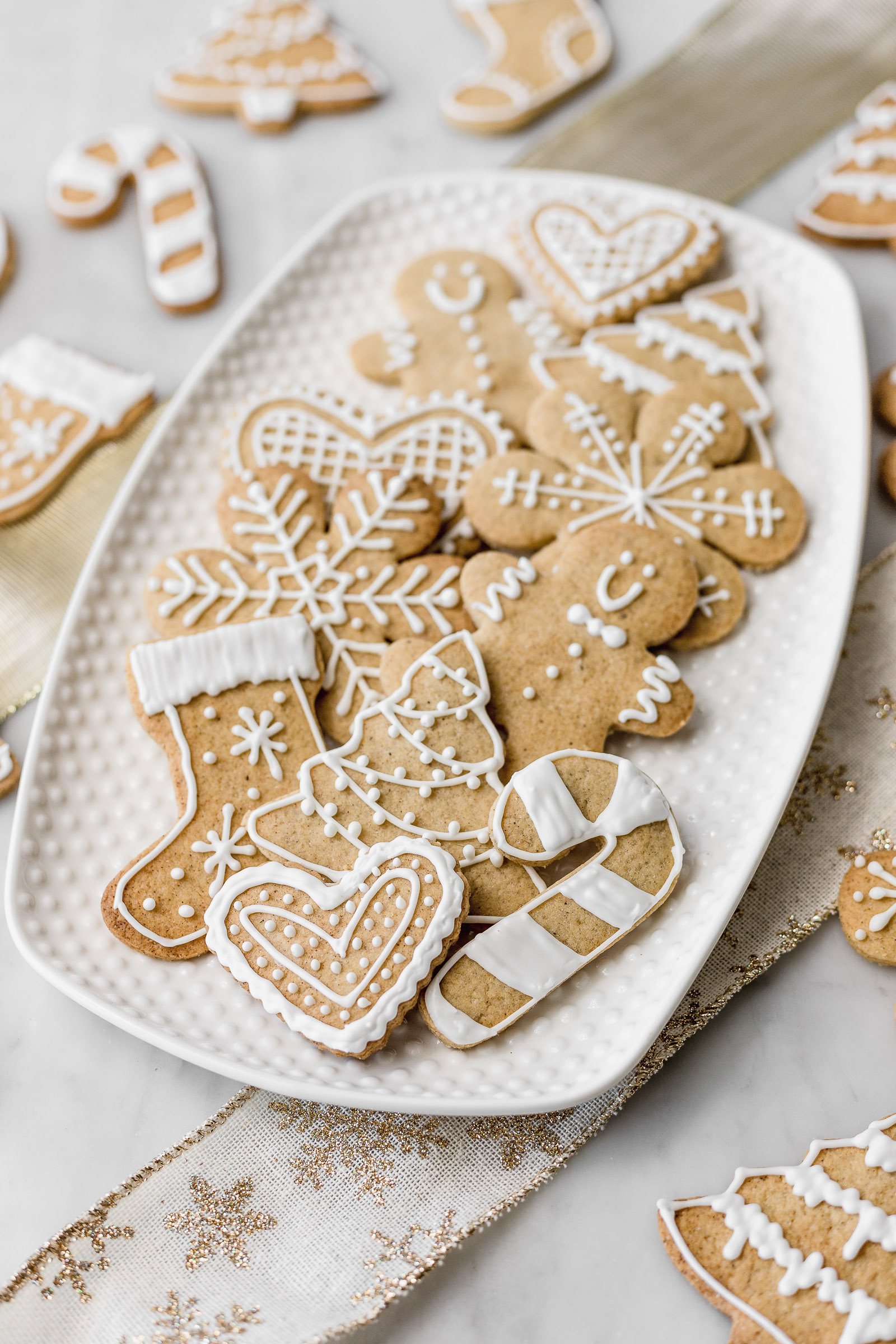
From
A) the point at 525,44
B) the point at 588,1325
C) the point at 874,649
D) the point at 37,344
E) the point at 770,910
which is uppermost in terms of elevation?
the point at 525,44

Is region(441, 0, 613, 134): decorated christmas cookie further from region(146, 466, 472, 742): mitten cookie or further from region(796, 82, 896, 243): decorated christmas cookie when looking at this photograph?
region(146, 466, 472, 742): mitten cookie

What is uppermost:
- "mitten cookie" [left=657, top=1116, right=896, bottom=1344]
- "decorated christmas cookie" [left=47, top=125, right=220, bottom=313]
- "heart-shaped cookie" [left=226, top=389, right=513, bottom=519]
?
"decorated christmas cookie" [left=47, top=125, right=220, bottom=313]

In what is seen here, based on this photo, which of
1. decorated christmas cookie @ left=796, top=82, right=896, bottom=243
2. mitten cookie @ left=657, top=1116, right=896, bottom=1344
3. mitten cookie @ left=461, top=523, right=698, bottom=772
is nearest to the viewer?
mitten cookie @ left=657, top=1116, right=896, bottom=1344

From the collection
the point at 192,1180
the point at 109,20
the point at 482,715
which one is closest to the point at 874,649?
the point at 482,715

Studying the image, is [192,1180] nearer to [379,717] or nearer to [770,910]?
[379,717]

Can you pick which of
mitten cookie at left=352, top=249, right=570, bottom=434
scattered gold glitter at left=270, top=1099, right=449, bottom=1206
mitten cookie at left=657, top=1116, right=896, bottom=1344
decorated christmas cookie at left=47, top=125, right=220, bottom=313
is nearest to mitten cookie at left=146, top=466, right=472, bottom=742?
mitten cookie at left=352, top=249, right=570, bottom=434

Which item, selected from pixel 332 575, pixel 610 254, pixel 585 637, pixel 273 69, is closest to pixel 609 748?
pixel 585 637

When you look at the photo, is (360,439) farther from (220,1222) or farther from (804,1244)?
(804,1244)
